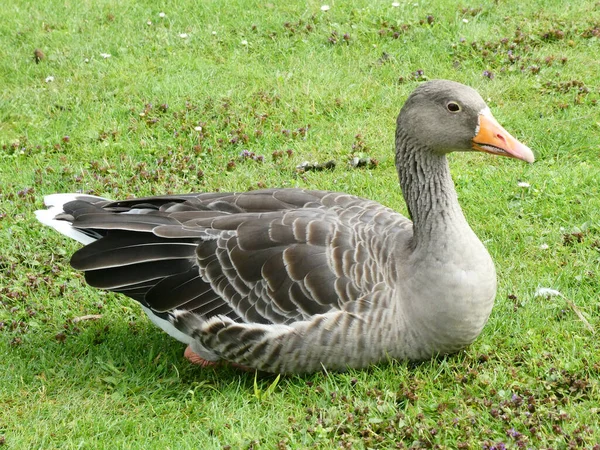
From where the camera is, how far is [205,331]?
4367mm

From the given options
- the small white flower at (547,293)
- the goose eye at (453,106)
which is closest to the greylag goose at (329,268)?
the goose eye at (453,106)

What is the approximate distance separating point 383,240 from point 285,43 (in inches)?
173

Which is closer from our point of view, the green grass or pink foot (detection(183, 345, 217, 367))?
the green grass

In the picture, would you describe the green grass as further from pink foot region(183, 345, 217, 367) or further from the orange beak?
the orange beak

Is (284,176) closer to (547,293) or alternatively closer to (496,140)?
(547,293)

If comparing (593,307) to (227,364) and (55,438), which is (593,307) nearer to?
(227,364)

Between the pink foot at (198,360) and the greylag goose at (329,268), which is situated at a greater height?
the greylag goose at (329,268)

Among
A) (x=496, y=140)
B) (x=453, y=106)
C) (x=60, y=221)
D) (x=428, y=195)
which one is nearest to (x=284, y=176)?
(x=60, y=221)

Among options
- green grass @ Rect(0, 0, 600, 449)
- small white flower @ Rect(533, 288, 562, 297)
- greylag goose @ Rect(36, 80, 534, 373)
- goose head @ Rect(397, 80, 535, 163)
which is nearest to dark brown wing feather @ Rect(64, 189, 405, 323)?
greylag goose @ Rect(36, 80, 534, 373)

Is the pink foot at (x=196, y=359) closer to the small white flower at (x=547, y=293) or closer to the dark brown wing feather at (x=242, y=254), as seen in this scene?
the dark brown wing feather at (x=242, y=254)

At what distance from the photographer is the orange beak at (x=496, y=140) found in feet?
13.3

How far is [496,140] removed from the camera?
4.09m

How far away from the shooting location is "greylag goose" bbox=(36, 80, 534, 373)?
4.10 metres

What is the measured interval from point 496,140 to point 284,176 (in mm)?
2575
